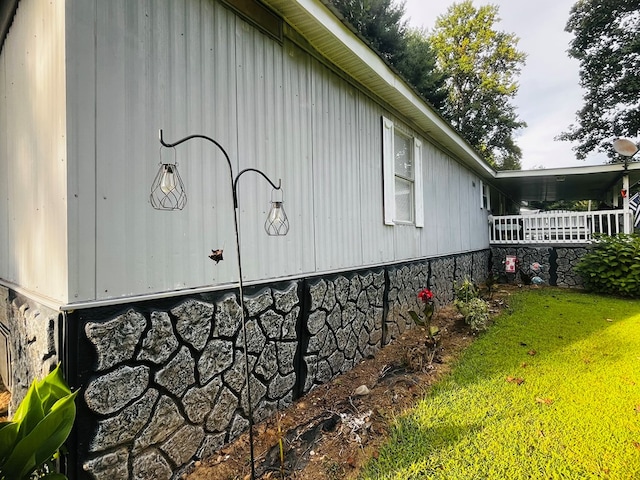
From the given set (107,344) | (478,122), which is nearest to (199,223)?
(107,344)

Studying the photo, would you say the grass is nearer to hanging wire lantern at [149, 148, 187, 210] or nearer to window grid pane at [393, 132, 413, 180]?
hanging wire lantern at [149, 148, 187, 210]

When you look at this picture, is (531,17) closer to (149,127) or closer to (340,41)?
(340,41)

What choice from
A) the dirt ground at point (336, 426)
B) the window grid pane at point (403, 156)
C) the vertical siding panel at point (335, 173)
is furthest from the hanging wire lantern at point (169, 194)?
the window grid pane at point (403, 156)

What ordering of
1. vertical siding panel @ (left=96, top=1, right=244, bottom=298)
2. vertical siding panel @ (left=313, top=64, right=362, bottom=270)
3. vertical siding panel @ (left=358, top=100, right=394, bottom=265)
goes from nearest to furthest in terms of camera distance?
vertical siding panel @ (left=96, top=1, right=244, bottom=298), vertical siding panel @ (left=313, top=64, right=362, bottom=270), vertical siding panel @ (left=358, top=100, right=394, bottom=265)

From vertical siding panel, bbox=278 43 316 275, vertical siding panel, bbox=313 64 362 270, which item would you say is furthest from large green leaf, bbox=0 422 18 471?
vertical siding panel, bbox=313 64 362 270

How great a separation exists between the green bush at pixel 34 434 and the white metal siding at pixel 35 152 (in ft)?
1.59

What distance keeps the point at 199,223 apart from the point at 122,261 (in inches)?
20.7

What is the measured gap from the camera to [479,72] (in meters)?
20.3

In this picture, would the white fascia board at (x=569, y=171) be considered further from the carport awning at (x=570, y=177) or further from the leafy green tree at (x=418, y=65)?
the leafy green tree at (x=418, y=65)

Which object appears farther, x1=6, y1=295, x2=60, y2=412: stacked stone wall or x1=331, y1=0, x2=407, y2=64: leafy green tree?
x1=331, y1=0, x2=407, y2=64: leafy green tree

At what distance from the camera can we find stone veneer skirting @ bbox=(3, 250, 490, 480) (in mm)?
1601

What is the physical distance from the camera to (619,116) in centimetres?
1717

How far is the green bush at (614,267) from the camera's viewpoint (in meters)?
6.95

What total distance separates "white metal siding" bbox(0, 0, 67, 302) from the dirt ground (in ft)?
5.00
